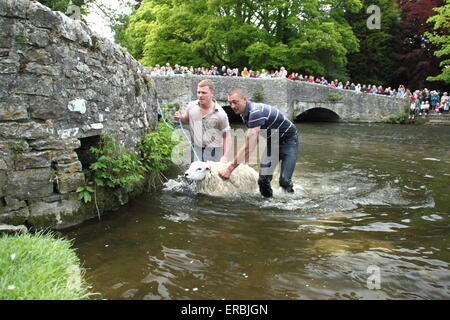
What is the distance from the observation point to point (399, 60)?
1500 inches

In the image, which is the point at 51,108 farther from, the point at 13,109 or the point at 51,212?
the point at 51,212

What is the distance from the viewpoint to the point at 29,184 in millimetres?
4566

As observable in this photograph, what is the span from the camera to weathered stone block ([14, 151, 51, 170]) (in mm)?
4457

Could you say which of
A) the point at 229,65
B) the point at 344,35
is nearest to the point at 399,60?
the point at 344,35

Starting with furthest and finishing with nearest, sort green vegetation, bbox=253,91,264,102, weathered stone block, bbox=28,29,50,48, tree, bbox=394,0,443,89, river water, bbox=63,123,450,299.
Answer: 1. tree, bbox=394,0,443,89
2. green vegetation, bbox=253,91,264,102
3. weathered stone block, bbox=28,29,50,48
4. river water, bbox=63,123,450,299

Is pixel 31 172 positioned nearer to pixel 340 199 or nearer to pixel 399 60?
pixel 340 199

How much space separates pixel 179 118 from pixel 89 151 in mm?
1764

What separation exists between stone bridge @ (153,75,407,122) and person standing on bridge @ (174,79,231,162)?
1797 cm

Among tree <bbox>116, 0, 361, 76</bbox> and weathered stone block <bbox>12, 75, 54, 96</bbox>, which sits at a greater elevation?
tree <bbox>116, 0, 361, 76</bbox>

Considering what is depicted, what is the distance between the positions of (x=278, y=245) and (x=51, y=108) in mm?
3422

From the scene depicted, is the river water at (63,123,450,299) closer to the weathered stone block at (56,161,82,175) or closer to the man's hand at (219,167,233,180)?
the man's hand at (219,167,233,180)

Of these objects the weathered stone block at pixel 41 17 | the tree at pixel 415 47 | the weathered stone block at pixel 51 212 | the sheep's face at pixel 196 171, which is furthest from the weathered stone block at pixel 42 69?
the tree at pixel 415 47

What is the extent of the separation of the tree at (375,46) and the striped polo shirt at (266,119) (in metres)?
35.9

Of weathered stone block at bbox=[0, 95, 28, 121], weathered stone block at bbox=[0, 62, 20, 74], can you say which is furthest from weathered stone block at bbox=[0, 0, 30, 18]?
weathered stone block at bbox=[0, 95, 28, 121]
